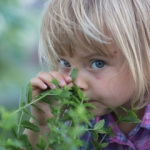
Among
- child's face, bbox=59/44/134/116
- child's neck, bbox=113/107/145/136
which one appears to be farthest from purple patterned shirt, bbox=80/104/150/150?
child's face, bbox=59/44/134/116

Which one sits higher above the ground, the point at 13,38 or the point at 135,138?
the point at 13,38

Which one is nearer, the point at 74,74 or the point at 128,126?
the point at 74,74

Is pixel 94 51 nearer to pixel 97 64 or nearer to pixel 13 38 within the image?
pixel 97 64

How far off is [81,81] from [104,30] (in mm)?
191

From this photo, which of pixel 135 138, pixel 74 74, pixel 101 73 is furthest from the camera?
pixel 135 138

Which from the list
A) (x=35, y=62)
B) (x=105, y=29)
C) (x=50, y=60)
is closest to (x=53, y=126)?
(x=105, y=29)

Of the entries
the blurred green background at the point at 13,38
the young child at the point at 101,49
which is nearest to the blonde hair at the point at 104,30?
the young child at the point at 101,49

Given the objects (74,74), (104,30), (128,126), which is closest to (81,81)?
(74,74)

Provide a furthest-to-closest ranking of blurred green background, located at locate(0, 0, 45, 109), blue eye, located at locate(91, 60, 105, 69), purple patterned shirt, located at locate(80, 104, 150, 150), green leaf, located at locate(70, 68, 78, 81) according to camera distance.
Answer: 1. blurred green background, located at locate(0, 0, 45, 109)
2. purple patterned shirt, located at locate(80, 104, 150, 150)
3. blue eye, located at locate(91, 60, 105, 69)
4. green leaf, located at locate(70, 68, 78, 81)

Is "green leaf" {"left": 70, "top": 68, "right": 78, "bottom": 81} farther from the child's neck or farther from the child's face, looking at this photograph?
the child's neck

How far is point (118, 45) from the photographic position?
A: 4.56ft

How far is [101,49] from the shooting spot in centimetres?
137

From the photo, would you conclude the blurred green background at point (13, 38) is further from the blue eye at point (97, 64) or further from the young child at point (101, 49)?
the blue eye at point (97, 64)

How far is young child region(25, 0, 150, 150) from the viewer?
1.38m
